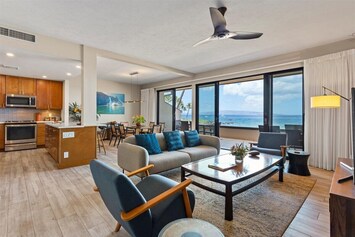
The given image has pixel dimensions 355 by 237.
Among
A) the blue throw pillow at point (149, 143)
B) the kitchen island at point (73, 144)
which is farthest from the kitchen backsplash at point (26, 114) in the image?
the blue throw pillow at point (149, 143)

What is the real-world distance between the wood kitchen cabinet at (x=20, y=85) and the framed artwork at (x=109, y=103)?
2.23 m

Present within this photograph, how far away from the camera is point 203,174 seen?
7.79 ft

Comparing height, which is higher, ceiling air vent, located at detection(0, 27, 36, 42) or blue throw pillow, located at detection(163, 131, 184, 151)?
ceiling air vent, located at detection(0, 27, 36, 42)

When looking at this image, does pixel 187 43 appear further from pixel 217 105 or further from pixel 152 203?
pixel 152 203

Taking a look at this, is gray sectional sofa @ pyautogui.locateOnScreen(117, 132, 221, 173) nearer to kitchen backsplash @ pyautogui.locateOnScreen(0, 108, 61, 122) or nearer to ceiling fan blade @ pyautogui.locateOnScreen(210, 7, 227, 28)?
ceiling fan blade @ pyautogui.locateOnScreen(210, 7, 227, 28)

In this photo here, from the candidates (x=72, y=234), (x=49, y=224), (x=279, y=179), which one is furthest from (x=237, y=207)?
(x=49, y=224)

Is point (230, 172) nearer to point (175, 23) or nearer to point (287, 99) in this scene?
point (175, 23)

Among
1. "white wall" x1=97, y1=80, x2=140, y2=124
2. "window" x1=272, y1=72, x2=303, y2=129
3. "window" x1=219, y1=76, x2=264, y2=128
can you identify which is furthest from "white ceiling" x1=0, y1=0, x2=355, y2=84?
"white wall" x1=97, y1=80, x2=140, y2=124

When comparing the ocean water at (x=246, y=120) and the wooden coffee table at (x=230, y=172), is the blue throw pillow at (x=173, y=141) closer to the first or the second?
the wooden coffee table at (x=230, y=172)

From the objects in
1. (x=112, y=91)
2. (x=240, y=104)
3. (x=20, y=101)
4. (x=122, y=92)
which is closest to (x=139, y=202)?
(x=20, y=101)

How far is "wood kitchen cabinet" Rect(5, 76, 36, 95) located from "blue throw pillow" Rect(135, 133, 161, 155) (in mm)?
5282

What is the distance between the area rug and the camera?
190cm

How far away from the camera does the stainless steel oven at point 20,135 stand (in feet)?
17.8

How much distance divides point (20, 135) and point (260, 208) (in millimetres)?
6858
